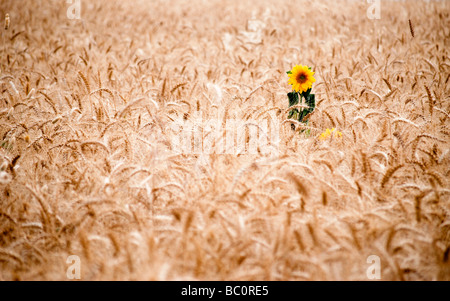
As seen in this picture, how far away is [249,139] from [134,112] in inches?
47.7

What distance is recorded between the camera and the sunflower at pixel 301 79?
2463mm

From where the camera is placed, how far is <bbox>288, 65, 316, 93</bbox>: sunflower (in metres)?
2.46

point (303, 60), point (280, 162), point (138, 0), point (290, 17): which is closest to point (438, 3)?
point (290, 17)

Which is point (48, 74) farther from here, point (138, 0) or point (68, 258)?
point (138, 0)

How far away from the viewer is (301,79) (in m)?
2.49

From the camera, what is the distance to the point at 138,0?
998 cm
